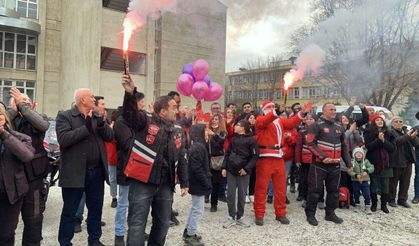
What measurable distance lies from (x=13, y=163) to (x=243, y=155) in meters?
3.60

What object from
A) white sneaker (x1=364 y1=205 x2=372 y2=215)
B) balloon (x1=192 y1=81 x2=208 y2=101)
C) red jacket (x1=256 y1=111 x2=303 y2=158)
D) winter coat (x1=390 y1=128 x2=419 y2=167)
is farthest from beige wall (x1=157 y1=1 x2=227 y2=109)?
red jacket (x1=256 y1=111 x2=303 y2=158)

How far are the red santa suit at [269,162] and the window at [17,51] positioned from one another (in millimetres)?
22209

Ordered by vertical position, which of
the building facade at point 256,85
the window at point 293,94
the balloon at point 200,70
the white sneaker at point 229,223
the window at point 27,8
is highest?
the window at point 27,8

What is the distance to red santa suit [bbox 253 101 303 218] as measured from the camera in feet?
20.0

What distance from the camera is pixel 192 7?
9.45 m

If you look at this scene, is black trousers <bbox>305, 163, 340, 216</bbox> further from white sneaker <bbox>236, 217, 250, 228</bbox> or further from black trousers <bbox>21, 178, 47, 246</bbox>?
black trousers <bbox>21, 178, 47, 246</bbox>

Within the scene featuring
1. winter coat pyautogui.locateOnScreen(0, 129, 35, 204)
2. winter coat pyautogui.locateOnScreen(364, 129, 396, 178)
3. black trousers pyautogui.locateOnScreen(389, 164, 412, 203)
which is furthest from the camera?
black trousers pyautogui.locateOnScreen(389, 164, 412, 203)

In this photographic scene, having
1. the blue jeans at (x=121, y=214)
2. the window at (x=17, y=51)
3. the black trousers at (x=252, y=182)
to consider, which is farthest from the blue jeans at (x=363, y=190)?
the window at (x=17, y=51)

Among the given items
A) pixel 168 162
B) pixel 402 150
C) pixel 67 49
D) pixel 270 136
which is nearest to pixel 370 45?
pixel 402 150

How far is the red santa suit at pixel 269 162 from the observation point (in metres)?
6.10

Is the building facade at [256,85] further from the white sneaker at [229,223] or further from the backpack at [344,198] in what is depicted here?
the white sneaker at [229,223]

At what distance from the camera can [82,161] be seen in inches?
169

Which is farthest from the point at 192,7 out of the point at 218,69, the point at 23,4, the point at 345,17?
the point at 218,69

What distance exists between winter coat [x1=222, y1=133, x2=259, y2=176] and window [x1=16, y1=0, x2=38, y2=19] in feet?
74.2
